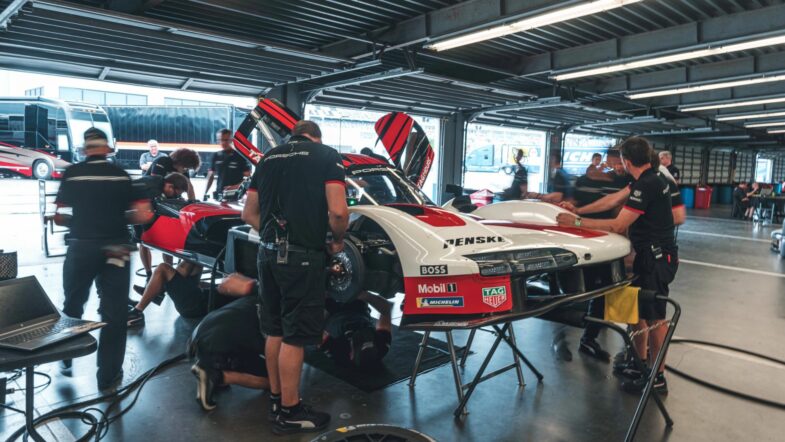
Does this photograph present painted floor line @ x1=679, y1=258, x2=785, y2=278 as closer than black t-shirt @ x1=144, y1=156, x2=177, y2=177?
No

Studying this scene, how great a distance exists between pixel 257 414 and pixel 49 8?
488 cm

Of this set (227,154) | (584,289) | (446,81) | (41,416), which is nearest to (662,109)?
(446,81)

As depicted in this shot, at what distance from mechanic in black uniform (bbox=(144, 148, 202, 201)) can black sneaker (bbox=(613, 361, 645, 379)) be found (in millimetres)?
4052

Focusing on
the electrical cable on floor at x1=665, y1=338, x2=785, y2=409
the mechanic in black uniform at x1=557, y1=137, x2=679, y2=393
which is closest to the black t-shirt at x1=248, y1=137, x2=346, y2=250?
the mechanic in black uniform at x1=557, y1=137, x2=679, y2=393

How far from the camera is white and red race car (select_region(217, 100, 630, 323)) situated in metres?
2.42

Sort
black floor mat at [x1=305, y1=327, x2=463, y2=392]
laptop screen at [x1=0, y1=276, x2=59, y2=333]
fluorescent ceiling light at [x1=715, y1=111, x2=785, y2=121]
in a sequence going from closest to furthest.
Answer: laptop screen at [x1=0, y1=276, x2=59, y2=333], black floor mat at [x1=305, y1=327, x2=463, y2=392], fluorescent ceiling light at [x1=715, y1=111, x2=785, y2=121]

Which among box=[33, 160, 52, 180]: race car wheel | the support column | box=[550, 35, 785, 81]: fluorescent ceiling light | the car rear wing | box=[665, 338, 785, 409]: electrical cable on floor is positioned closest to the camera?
box=[665, 338, 785, 409]: electrical cable on floor

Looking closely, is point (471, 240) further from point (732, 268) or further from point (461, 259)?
point (732, 268)

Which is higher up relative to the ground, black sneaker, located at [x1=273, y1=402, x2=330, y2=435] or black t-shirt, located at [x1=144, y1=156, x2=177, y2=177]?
black t-shirt, located at [x1=144, y1=156, x2=177, y2=177]

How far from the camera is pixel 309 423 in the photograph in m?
2.66

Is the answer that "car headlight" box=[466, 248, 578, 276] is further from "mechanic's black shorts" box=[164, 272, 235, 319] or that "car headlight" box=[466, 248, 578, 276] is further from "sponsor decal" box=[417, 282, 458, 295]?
"mechanic's black shorts" box=[164, 272, 235, 319]

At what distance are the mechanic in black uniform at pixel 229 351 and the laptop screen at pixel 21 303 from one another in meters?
0.88

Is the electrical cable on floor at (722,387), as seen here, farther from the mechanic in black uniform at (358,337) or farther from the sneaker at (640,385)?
the mechanic in black uniform at (358,337)

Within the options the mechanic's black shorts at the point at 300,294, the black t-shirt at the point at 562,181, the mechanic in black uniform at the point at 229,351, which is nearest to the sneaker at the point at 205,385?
the mechanic in black uniform at the point at 229,351
